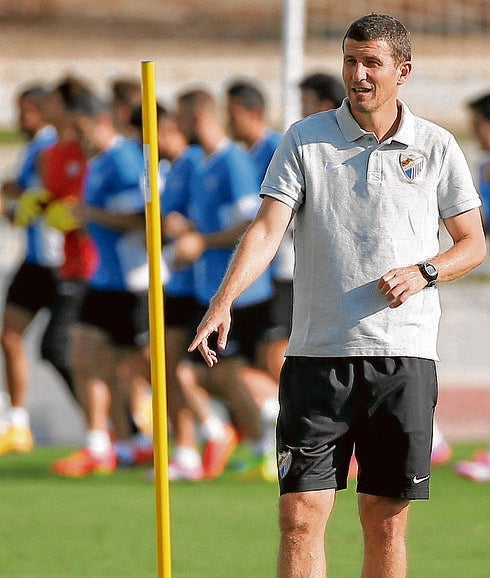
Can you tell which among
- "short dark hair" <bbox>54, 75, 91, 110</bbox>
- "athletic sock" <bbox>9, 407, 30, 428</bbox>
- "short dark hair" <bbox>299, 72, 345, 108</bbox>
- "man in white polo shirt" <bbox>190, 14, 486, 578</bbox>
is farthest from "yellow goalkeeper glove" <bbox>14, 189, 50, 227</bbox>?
"man in white polo shirt" <bbox>190, 14, 486, 578</bbox>

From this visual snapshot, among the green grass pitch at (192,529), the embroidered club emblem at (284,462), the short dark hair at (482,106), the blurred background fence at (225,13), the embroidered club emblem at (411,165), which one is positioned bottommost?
the green grass pitch at (192,529)

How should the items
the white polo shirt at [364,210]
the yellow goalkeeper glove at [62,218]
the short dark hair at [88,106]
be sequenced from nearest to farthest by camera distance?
the white polo shirt at [364,210] < the short dark hair at [88,106] < the yellow goalkeeper glove at [62,218]

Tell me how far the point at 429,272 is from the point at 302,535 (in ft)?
3.21

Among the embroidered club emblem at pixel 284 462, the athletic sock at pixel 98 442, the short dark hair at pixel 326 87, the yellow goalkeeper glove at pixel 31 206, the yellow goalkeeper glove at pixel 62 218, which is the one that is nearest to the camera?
the embroidered club emblem at pixel 284 462

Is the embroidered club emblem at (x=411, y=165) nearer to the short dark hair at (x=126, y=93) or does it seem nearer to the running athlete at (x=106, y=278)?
the running athlete at (x=106, y=278)

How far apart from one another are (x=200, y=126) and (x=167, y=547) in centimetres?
486

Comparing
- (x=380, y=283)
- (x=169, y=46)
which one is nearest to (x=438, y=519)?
(x=380, y=283)

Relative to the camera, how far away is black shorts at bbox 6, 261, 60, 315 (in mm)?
11008

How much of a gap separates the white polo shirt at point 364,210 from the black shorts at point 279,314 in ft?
13.7

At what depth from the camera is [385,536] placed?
5566mm

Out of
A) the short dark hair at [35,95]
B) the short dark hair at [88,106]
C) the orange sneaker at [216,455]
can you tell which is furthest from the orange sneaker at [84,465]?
the short dark hair at [35,95]

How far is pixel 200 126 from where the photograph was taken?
975 cm

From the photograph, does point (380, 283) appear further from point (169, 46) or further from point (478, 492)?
point (169, 46)

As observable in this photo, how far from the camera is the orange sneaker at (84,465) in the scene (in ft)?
32.3
